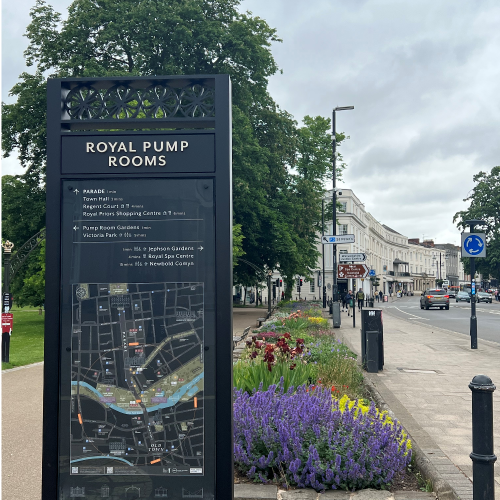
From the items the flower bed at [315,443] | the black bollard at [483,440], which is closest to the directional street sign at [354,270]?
the flower bed at [315,443]

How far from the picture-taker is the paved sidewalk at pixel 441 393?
4.78 m

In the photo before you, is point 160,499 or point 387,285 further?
point 387,285

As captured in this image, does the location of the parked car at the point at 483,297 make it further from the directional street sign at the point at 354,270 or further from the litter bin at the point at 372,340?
the litter bin at the point at 372,340

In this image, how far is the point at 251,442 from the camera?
432cm

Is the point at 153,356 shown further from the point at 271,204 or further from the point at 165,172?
the point at 271,204

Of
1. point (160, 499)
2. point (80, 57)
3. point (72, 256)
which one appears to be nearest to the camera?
point (160, 499)

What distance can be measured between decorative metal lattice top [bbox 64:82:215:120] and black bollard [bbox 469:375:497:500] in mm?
2259

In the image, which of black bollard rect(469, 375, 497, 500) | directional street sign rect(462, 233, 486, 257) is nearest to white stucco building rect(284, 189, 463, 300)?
directional street sign rect(462, 233, 486, 257)

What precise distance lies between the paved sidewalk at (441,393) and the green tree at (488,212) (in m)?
55.2

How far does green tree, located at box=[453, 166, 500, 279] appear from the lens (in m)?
66.6

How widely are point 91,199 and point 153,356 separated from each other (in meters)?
0.95

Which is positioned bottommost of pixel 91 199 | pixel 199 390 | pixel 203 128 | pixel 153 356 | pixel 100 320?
pixel 199 390

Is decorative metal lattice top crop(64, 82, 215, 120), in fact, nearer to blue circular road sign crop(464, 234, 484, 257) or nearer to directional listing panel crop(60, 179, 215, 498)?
directional listing panel crop(60, 179, 215, 498)

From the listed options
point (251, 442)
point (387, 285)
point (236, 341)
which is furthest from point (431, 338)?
point (387, 285)
